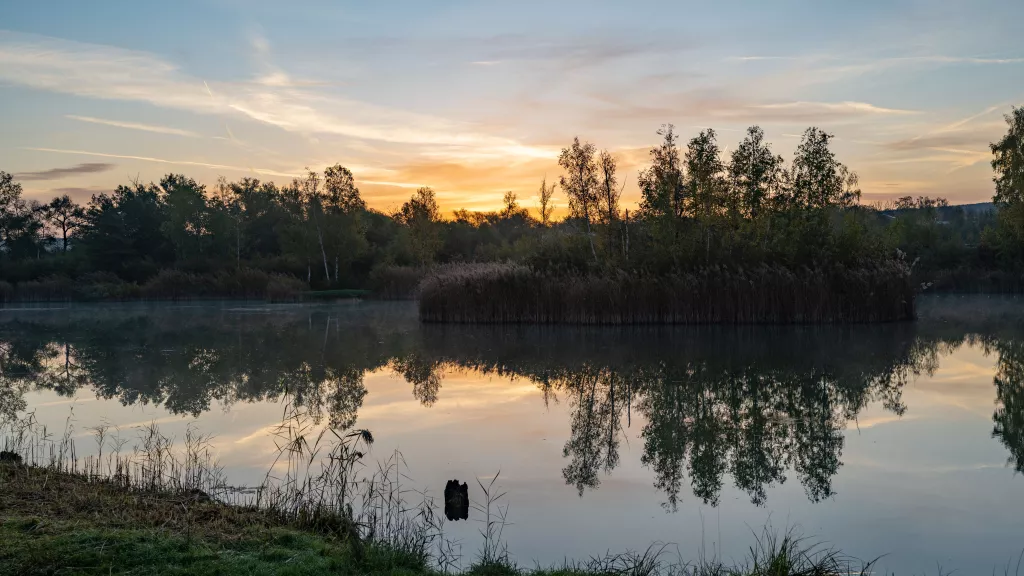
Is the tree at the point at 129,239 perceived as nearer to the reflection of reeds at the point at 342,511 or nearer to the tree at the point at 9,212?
the tree at the point at 9,212

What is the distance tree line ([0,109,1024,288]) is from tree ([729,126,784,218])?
0.05 metres

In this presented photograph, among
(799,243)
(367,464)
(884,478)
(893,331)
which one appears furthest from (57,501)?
(799,243)

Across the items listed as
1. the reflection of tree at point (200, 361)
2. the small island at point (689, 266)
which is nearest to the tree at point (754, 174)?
the small island at point (689, 266)

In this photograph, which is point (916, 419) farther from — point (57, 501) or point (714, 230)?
point (714, 230)

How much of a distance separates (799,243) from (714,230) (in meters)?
3.12

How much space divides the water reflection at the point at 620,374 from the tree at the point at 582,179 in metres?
8.61

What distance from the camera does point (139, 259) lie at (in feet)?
171

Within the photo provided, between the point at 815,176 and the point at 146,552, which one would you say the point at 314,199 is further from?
the point at 146,552

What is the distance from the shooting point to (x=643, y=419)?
8.78 metres

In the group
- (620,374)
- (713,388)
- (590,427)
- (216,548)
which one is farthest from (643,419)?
(216,548)

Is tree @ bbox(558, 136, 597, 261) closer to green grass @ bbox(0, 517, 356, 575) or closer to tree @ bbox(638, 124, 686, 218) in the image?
tree @ bbox(638, 124, 686, 218)

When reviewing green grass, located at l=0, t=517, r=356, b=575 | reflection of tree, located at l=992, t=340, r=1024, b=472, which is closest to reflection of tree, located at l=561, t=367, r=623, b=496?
green grass, located at l=0, t=517, r=356, b=575

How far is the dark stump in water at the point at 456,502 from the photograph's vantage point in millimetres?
5426

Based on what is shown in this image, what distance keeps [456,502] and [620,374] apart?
6956 millimetres
